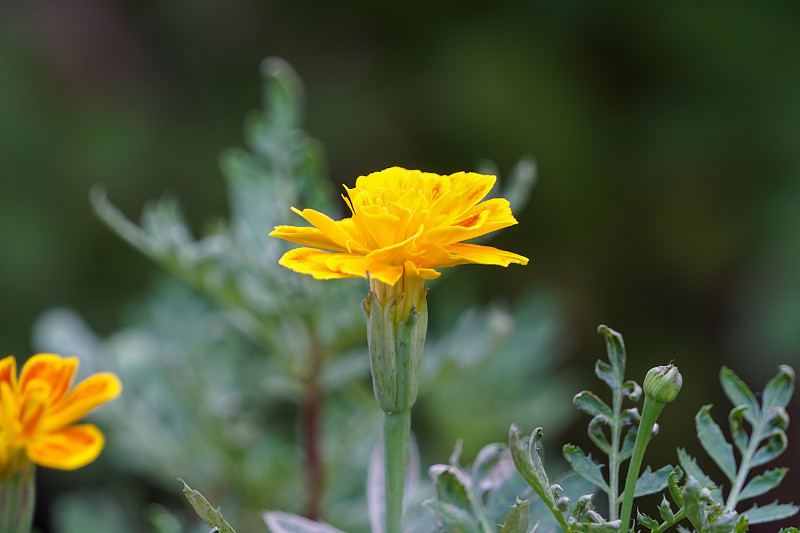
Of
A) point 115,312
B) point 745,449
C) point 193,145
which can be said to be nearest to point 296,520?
point 745,449

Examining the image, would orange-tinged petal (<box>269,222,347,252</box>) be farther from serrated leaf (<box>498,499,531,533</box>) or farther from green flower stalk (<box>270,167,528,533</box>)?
serrated leaf (<box>498,499,531,533</box>)

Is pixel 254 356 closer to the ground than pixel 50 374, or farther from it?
farther from it

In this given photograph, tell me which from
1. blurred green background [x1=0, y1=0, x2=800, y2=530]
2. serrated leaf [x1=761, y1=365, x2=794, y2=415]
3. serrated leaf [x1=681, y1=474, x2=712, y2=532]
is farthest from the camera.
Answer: blurred green background [x1=0, y1=0, x2=800, y2=530]

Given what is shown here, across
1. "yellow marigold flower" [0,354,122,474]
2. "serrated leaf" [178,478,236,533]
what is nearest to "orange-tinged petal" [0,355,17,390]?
"yellow marigold flower" [0,354,122,474]

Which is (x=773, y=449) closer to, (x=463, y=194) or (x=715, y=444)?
(x=715, y=444)

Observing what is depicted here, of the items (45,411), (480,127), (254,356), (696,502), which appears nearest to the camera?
(696,502)

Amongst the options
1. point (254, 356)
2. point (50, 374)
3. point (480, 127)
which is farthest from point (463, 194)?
point (480, 127)
